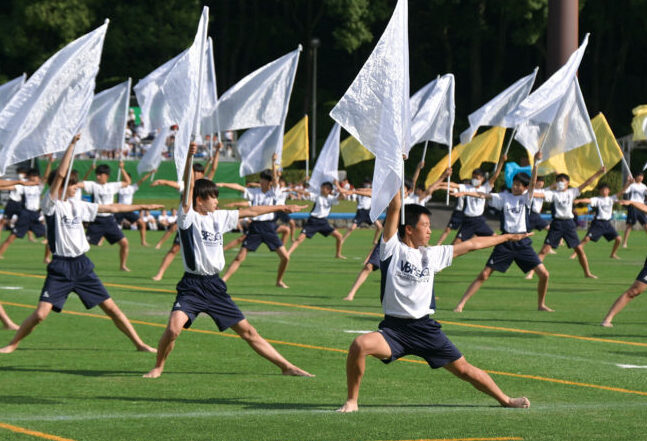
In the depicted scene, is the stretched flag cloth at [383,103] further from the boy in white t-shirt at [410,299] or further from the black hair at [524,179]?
the black hair at [524,179]

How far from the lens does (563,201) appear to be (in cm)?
2331

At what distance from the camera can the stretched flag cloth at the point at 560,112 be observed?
19.5m

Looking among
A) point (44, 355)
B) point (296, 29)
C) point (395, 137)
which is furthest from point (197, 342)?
point (296, 29)

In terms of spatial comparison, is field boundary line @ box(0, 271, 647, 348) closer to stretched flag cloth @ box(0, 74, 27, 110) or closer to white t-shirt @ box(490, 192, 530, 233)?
white t-shirt @ box(490, 192, 530, 233)

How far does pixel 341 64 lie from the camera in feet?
217

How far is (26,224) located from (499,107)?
10495mm

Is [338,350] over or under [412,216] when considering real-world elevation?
under

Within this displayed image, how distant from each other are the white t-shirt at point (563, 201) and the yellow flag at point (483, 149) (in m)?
1.30

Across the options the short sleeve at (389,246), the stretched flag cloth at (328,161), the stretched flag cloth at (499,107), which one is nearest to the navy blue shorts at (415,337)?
the short sleeve at (389,246)

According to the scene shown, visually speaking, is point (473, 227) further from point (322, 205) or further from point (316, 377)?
point (316, 377)

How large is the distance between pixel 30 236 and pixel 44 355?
77.2ft

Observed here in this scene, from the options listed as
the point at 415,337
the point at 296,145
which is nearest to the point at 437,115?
the point at 296,145

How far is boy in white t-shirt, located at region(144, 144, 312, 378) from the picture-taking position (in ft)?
35.2

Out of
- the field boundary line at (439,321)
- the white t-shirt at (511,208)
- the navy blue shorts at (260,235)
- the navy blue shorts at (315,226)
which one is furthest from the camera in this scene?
the navy blue shorts at (315,226)
